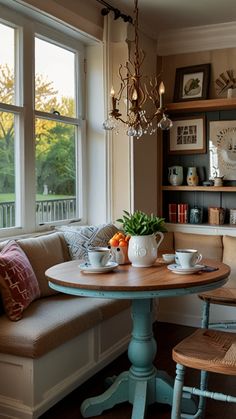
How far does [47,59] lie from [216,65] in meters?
1.60

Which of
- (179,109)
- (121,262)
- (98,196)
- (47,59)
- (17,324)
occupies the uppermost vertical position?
(47,59)

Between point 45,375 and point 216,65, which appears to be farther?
point 216,65

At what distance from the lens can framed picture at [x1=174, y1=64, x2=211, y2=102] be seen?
4.32 metres

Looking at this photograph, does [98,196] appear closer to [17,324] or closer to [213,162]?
[213,162]

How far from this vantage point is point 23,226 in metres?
3.42

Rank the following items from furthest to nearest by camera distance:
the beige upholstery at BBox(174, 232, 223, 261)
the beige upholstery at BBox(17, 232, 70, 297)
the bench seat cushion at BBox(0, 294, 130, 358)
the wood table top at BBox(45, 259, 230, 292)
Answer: the beige upholstery at BBox(174, 232, 223, 261), the beige upholstery at BBox(17, 232, 70, 297), the bench seat cushion at BBox(0, 294, 130, 358), the wood table top at BBox(45, 259, 230, 292)

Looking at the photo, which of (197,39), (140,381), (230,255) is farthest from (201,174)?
(140,381)

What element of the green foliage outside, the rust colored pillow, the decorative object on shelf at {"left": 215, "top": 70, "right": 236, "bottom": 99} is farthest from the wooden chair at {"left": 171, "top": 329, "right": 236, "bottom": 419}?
the decorative object on shelf at {"left": 215, "top": 70, "right": 236, "bottom": 99}

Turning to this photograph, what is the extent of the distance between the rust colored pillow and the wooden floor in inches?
24.4

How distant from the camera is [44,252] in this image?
3195 millimetres

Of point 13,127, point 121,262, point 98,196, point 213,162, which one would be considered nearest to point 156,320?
point 98,196

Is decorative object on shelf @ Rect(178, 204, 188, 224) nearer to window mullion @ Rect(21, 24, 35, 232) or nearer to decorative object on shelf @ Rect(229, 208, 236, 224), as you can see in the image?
decorative object on shelf @ Rect(229, 208, 236, 224)

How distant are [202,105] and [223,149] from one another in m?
0.44

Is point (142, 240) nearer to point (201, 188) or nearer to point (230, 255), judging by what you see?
point (230, 255)
